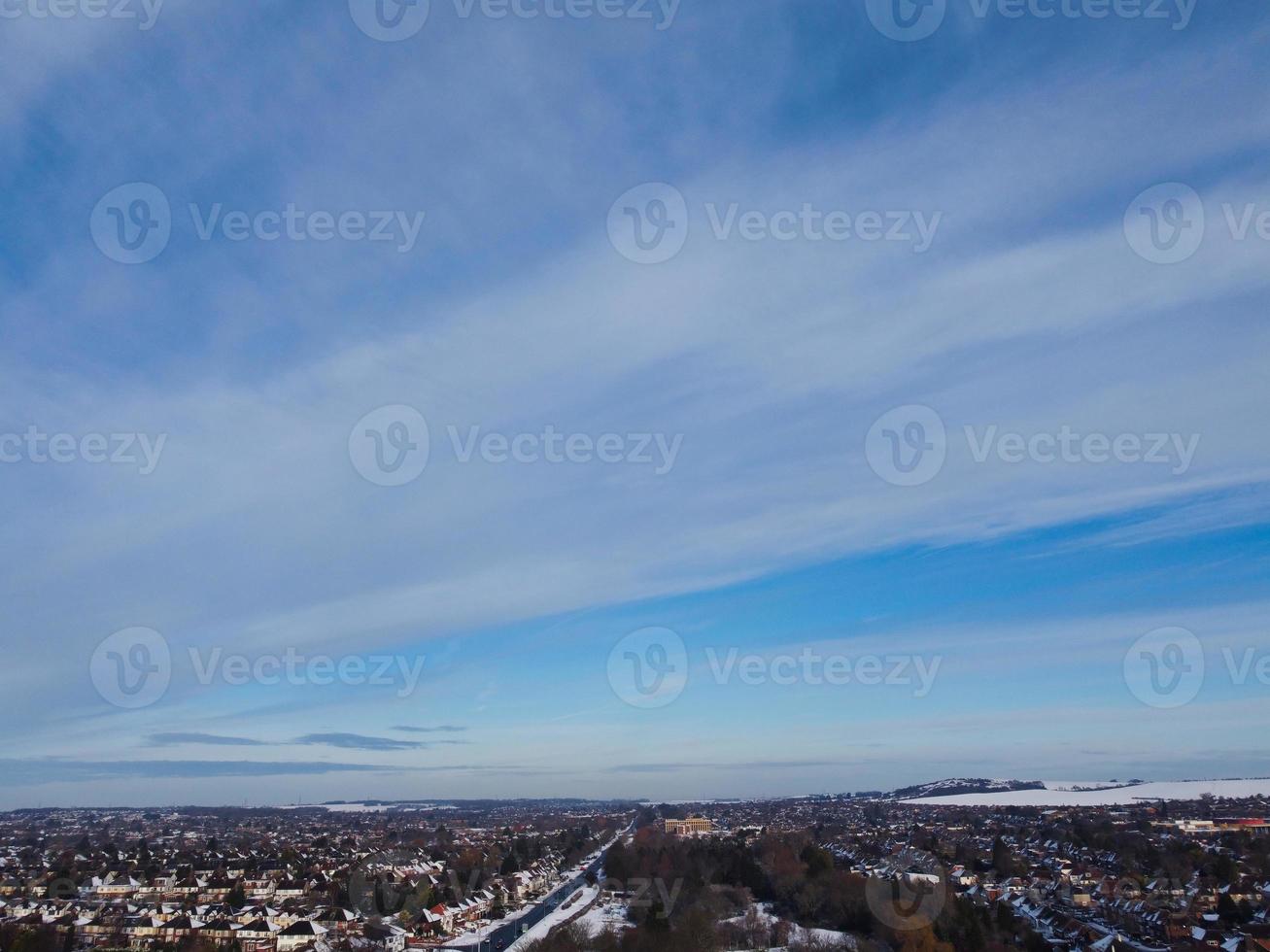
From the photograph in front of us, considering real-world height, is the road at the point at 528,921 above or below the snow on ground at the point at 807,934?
below

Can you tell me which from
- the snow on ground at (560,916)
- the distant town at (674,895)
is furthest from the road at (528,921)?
the snow on ground at (560,916)

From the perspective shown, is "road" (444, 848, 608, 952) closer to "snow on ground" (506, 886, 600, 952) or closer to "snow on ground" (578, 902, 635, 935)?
"snow on ground" (506, 886, 600, 952)

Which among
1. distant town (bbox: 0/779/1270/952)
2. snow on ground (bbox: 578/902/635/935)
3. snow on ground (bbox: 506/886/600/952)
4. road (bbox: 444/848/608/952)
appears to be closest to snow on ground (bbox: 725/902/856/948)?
distant town (bbox: 0/779/1270/952)

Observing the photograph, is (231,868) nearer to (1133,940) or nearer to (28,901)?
(28,901)

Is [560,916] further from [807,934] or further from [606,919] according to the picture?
[807,934]

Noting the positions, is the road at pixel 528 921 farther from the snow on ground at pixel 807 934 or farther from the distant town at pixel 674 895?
the snow on ground at pixel 807 934

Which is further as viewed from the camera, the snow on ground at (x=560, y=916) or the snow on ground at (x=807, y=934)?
the snow on ground at (x=560, y=916)

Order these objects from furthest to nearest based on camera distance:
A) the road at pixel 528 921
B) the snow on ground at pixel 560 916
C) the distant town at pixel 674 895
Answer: the road at pixel 528 921 < the snow on ground at pixel 560 916 < the distant town at pixel 674 895
